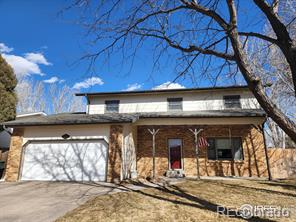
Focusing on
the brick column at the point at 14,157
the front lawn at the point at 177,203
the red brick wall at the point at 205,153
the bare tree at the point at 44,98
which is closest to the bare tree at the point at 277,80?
the red brick wall at the point at 205,153

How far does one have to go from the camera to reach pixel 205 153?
38.6 ft

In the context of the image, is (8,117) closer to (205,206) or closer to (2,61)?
(2,61)

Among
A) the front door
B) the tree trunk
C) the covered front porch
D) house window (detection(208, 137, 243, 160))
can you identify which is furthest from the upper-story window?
the tree trunk

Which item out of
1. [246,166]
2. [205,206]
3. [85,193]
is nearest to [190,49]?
[205,206]

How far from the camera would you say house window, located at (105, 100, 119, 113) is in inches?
542

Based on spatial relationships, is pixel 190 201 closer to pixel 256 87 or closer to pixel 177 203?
pixel 177 203

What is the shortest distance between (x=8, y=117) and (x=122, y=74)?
11.9 m

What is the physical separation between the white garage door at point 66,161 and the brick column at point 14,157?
10.3 inches

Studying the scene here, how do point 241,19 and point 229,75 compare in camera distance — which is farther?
point 229,75

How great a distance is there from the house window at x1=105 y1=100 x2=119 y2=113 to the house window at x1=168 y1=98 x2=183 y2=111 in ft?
12.4

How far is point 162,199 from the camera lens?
5926 mm

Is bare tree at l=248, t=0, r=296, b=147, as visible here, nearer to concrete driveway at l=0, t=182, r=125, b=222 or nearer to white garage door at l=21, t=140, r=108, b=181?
white garage door at l=21, t=140, r=108, b=181

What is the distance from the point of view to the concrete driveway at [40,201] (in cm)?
467

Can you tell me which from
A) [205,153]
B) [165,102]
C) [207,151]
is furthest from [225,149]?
[165,102]
